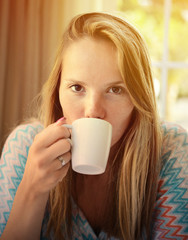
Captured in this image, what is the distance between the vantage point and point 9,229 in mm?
1029

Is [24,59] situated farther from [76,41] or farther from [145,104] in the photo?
[145,104]

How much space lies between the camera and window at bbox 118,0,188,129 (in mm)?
2709

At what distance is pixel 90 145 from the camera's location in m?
0.90

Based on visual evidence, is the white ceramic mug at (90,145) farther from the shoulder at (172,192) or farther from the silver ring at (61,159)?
the shoulder at (172,192)

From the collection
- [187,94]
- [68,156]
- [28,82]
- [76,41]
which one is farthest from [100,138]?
[187,94]

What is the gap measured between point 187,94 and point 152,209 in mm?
1856

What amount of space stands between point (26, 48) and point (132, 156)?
125cm

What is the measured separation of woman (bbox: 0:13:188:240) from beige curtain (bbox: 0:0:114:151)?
79cm

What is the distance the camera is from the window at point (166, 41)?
107 inches

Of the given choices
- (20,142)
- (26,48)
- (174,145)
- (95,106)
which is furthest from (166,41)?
(95,106)

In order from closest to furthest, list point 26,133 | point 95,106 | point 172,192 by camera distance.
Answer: point 95,106
point 172,192
point 26,133

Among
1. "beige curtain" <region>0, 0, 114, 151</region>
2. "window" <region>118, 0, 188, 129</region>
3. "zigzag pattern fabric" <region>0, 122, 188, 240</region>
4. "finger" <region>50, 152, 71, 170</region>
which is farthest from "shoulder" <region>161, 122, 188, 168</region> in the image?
"window" <region>118, 0, 188, 129</region>

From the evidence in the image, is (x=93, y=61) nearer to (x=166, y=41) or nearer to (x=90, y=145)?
(x=90, y=145)

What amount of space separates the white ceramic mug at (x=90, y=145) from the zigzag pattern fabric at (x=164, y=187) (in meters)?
0.37
